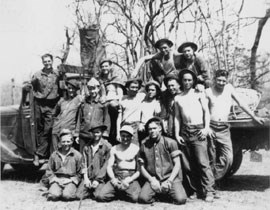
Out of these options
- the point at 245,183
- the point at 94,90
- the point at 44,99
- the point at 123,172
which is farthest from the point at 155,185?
the point at 44,99

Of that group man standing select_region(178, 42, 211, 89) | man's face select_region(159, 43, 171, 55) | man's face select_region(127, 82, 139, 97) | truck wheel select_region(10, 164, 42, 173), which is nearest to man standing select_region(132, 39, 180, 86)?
man's face select_region(159, 43, 171, 55)

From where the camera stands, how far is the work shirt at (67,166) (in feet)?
18.4

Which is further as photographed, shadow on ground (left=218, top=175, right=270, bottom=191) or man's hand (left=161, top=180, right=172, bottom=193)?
shadow on ground (left=218, top=175, right=270, bottom=191)

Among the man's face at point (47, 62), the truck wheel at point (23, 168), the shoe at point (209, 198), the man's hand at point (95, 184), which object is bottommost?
the truck wheel at point (23, 168)

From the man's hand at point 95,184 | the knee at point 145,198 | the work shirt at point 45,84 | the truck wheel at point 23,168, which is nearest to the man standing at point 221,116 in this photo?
the knee at point 145,198

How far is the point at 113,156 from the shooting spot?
5469 millimetres

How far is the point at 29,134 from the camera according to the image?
6891mm

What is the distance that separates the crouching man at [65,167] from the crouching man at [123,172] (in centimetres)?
51

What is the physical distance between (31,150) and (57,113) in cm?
94

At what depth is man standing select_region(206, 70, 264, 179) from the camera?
557cm

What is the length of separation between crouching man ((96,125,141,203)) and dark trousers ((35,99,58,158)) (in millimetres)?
1710

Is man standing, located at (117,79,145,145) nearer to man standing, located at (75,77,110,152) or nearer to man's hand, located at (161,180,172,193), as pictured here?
man standing, located at (75,77,110,152)

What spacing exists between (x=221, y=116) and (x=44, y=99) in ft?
10.0

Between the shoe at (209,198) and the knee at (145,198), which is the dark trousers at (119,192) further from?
the shoe at (209,198)
